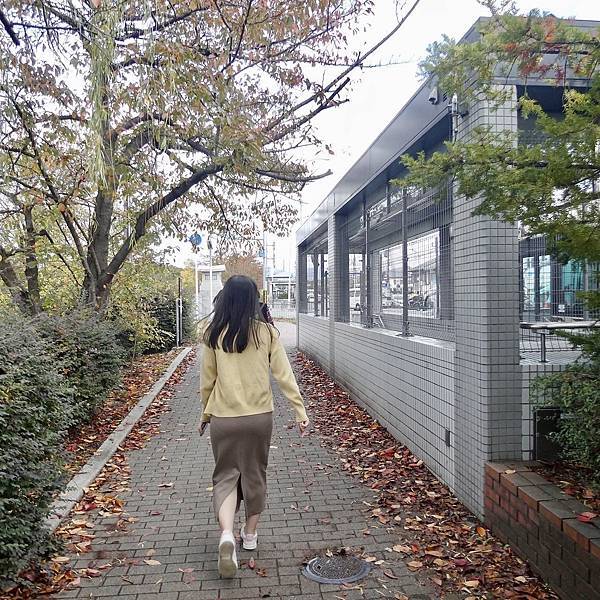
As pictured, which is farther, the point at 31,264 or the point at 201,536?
the point at 31,264

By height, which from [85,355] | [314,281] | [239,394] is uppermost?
[314,281]

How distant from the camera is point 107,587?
3.53 meters

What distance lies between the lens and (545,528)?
3.33 meters

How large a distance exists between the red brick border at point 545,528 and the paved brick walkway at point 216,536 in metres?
0.69

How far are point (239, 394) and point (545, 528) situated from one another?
195 cm

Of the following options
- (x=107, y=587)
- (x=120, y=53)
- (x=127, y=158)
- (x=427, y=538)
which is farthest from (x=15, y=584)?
(x=127, y=158)

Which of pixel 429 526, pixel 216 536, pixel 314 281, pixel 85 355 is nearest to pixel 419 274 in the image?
pixel 429 526

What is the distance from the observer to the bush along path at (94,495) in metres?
3.53

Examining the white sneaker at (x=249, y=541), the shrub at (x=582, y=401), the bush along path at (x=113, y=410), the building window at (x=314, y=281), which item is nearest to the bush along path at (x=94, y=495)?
the bush along path at (x=113, y=410)

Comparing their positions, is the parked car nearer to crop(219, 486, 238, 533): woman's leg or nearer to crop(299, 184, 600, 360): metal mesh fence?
crop(299, 184, 600, 360): metal mesh fence

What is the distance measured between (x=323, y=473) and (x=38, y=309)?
567cm

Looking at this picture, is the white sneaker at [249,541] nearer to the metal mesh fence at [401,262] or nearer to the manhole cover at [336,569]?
the manhole cover at [336,569]

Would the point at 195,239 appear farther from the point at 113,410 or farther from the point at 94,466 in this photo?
the point at 94,466

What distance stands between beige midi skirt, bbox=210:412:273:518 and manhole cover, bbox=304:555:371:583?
523 millimetres
